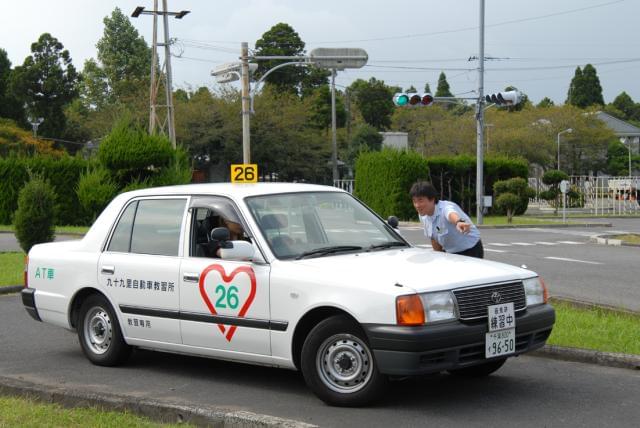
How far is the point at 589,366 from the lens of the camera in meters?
7.98

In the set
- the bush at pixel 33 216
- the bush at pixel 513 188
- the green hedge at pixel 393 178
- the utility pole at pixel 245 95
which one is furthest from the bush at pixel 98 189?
the bush at pixel 513 188

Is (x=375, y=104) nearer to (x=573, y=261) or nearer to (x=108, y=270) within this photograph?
(x=573, y=261)

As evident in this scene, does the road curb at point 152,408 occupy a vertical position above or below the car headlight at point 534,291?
below

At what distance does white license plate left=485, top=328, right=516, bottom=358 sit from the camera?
642 cm

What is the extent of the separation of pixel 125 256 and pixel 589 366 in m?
4.26

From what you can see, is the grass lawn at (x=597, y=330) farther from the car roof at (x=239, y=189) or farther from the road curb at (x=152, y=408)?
the road curb at (x=152, y=408)

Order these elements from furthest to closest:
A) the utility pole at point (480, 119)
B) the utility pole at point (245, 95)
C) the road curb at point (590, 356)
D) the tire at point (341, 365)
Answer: the utility pole at point (480, 119) → the utility pole at point (245, 95) → the road curb at point (590, 356) → the tire at point (341, 365)

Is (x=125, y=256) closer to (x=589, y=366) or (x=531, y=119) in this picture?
(x=589, y=366)

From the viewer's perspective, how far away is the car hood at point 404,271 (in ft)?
20.7

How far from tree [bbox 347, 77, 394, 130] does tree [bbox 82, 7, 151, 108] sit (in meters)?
24.1

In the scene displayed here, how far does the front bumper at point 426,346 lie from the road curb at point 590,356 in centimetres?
204

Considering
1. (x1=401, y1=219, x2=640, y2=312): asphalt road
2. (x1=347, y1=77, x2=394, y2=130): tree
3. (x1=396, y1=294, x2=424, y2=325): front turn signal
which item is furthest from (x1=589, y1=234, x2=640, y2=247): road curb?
(x1=347, y1=77, x2=394, y2=130): tree

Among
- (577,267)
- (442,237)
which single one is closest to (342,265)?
(442,237)

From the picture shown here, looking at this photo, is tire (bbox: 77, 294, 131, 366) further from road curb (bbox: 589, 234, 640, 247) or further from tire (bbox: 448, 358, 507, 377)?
road curb (bbox: 589, 234, 640, 247)
